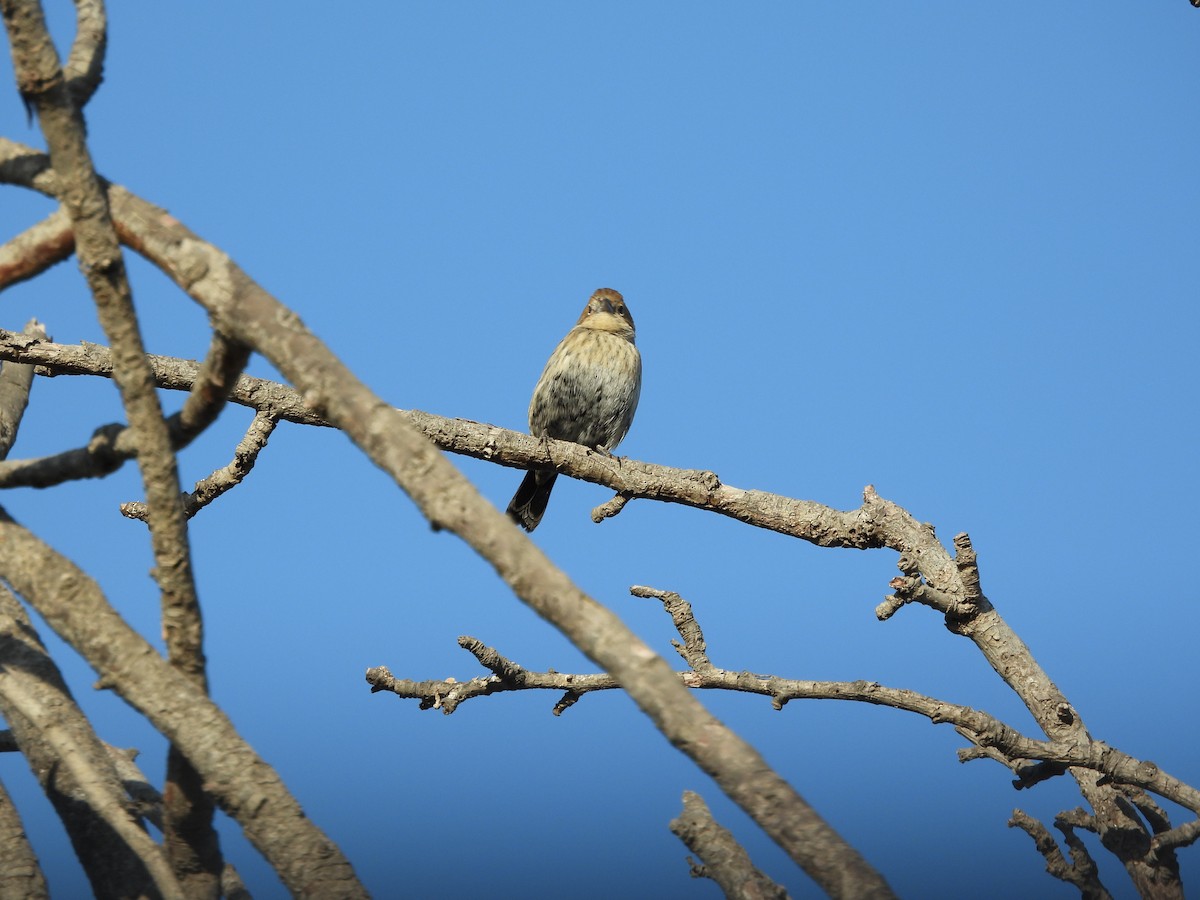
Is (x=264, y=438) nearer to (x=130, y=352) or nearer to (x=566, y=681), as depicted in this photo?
(x=566, y=681)

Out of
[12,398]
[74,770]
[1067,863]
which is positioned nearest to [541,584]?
[74,770]

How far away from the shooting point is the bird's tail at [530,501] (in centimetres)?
848

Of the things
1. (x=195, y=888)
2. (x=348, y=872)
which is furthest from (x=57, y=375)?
(x=348, y=872)

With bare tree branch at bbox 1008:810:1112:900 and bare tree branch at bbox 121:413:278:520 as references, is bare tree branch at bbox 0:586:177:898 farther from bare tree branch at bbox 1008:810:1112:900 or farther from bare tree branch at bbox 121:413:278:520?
bare tree branch at bbox 1008:810:1112:900

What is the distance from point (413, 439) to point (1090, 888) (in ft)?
11.0

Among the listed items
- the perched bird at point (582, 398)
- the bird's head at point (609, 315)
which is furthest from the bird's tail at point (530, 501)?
the bird's head at point (609, 315)

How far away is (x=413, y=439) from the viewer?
2332 mm

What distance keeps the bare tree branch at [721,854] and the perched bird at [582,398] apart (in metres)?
5.23

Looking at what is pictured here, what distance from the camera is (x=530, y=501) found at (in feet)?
27.9

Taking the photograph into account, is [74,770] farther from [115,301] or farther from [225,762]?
[115,301]

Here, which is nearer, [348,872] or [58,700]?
[348,872]

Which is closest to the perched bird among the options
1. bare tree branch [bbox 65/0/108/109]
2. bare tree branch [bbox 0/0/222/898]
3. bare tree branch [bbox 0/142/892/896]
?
bare tree branch [bbox 0/0/222/898]

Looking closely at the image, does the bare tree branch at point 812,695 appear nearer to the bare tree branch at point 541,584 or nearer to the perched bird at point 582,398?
the bare tree branch at point 541,584

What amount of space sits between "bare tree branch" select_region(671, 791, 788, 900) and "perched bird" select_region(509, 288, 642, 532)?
206 inches
